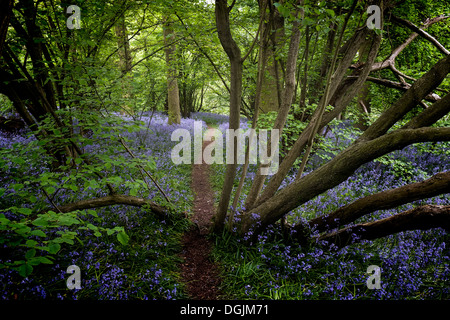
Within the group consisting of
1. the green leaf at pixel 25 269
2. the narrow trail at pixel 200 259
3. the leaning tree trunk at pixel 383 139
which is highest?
the leaning tree trunk at pixel 383 139

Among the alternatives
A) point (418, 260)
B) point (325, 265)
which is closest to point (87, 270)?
point (325, 265)

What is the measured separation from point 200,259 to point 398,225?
3.11 meters

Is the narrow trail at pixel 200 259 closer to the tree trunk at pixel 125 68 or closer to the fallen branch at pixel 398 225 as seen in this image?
the fallen branch at pixel 398 225

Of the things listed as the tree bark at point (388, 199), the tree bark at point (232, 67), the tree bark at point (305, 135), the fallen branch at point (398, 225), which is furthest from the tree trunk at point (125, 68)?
the fallen branch at point (398, 225)

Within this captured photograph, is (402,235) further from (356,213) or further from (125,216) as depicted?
(125,216)

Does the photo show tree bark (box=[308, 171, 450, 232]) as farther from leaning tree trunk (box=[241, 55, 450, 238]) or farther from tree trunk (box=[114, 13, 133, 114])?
tree trunk (box=[114, 13, 133, 114])

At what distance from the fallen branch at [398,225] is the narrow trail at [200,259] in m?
1.95

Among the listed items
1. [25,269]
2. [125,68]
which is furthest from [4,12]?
[125,68]

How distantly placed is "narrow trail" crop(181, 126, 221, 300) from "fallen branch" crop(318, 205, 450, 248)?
1.95m

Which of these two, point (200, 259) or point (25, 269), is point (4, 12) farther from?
point (200, 259)

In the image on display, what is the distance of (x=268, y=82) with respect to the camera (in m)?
7.59

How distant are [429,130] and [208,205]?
4789 mm

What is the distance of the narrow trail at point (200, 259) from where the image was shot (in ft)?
11.2

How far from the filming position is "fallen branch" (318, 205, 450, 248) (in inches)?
114
